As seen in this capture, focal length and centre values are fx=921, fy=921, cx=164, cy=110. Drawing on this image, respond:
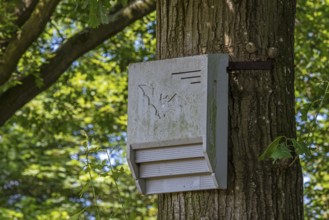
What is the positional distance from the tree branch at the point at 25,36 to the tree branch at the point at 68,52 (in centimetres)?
36

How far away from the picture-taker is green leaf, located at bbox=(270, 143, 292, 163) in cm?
317

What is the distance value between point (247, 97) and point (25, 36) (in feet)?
19.8

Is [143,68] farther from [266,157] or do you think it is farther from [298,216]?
[298,216]

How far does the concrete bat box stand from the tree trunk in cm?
5

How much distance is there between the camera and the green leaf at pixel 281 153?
3.17 meters

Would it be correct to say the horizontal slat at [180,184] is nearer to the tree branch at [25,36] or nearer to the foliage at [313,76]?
the tree branch at [25,36]

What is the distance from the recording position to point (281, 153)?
125 inches

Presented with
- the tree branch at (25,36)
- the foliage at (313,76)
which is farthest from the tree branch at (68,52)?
the foliage at (313,76)

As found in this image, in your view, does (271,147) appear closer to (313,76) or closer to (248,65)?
(248,65)

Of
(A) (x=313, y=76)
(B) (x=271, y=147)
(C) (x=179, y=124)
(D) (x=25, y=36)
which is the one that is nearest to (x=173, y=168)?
(C) (x=179, y=124)

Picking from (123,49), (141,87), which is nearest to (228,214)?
(141,87)

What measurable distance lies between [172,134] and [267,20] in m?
0.58

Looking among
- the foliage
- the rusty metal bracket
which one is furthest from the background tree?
the rusty metal bracket

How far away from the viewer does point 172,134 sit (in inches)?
132
